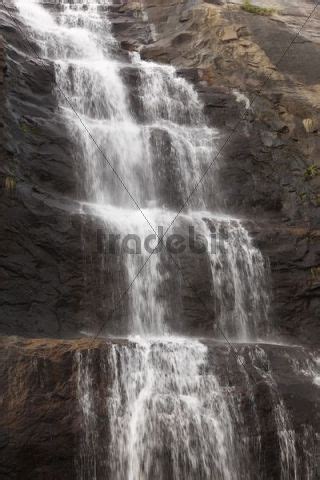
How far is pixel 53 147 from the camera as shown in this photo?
41.7 feet

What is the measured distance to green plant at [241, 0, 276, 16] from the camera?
19578mm

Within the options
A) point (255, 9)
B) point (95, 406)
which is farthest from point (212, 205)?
point (255, 9)

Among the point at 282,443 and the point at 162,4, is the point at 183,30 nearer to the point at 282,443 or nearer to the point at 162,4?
the point at 162,4

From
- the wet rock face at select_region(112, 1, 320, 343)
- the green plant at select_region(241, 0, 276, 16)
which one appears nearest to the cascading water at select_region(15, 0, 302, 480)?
the wet rock face at select_region(112, 1, 320, 343)

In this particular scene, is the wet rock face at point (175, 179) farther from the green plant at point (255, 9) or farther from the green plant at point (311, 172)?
the green plant at point (255, 9)

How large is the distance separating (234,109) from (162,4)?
7574 millimetres

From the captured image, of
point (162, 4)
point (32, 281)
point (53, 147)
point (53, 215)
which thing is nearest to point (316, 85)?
point (162, 4)

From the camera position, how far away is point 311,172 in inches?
592

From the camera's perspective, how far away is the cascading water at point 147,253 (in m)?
7.99
